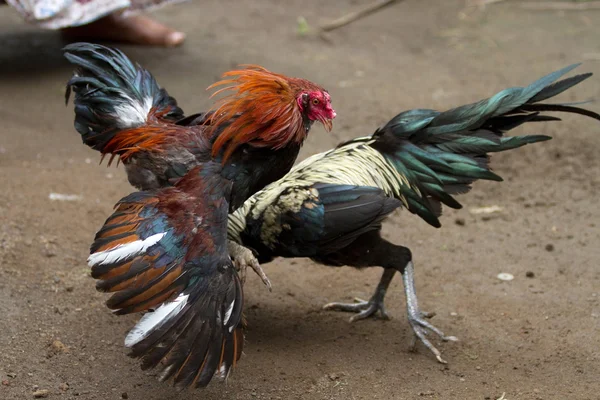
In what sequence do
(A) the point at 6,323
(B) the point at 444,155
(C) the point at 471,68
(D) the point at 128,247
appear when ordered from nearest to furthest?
(D) the point at 128,247
(A) the point at 6,323
(B) the point at 444,155
(C) the point at 471,68

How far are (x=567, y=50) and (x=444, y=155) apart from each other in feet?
16.3

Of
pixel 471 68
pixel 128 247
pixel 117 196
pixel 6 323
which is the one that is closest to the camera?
pixel 128 247

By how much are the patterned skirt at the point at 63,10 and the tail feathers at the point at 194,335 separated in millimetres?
4528

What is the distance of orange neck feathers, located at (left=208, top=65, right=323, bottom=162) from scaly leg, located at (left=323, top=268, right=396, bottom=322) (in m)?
1.16

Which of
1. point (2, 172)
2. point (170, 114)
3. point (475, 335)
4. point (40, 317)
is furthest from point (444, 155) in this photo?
point (2, 172)

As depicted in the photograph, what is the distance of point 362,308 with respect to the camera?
14.0 feet

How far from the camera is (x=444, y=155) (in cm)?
388

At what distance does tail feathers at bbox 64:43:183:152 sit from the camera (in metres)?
3.79

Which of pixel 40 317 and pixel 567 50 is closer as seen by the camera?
pixel 40 317

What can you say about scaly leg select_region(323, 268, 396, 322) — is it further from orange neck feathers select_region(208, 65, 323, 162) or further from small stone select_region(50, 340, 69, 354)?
small stone select_region(50, 340, 69, 354)

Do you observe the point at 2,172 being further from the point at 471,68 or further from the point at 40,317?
the point at 471,68

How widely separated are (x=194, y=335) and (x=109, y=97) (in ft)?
5.37

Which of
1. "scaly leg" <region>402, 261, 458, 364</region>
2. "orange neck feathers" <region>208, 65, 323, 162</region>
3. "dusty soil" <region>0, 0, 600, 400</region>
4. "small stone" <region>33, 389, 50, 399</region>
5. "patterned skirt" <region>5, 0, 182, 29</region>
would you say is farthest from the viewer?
"patterned skirt" <region>5, 0, 182, 29</region>

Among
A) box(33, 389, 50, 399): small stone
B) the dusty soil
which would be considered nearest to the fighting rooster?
box(33, 389, 50, 399): small stone
